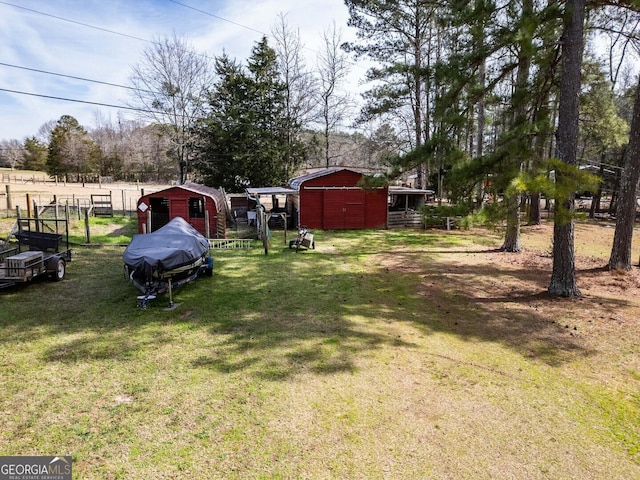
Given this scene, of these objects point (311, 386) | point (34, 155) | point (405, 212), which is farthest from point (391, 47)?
point (34, 155)

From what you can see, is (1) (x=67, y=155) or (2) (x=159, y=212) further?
(1) (x=67, y=155)

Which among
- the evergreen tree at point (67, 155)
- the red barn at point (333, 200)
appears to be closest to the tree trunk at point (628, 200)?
the red barn at point (333, 200)

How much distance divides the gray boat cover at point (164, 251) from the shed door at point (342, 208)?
1237 cm

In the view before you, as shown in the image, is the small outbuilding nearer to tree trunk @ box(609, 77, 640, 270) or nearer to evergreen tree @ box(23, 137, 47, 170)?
tree trunk @ box(609, 77, 640, 270)

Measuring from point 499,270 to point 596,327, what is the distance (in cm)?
508

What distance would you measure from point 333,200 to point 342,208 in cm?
72

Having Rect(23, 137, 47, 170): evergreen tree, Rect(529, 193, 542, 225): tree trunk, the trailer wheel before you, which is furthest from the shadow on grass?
Rect(23, 137, 47, 170): evergreen tree

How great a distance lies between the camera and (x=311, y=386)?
18.3ft

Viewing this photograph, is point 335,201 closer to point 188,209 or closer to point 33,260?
point 188,209

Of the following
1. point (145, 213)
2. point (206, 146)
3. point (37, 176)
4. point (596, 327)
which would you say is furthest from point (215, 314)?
point (37, 176)

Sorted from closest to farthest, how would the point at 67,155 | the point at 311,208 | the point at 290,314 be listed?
the point at 290,314, the point at 311,208, the point at 67,155

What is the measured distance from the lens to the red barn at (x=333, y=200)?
2212 centimetres

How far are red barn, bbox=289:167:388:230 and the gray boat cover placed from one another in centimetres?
1195

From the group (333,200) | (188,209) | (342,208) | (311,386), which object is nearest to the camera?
(311,386)
